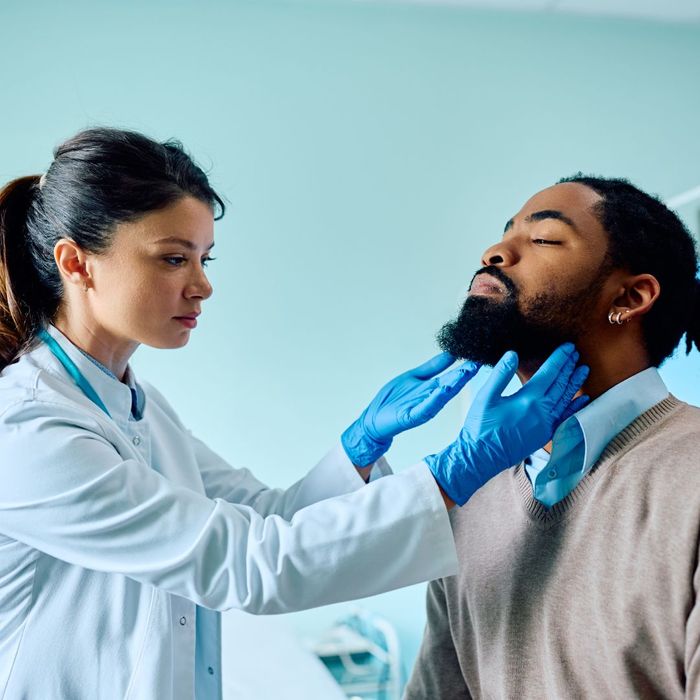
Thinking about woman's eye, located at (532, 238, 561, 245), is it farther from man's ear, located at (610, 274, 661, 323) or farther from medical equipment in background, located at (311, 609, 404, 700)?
medical equipment in background, located at (311, 609, 404, 700)

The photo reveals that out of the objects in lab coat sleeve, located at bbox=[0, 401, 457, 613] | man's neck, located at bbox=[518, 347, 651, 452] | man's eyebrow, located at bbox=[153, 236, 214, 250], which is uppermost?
man's eyebrow, located at bbox=[153, 236, 214, 250]

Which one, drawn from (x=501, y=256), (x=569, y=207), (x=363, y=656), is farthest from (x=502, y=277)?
(x=363, y=656)

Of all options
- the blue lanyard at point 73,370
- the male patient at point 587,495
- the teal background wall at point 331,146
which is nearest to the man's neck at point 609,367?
the male patient at point 587,495

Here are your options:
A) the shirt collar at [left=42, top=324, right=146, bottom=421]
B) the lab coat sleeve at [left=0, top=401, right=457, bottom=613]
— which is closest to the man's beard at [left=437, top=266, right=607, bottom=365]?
the lab coat sleeve at [left=0, top=401, right=457, bottom=613]

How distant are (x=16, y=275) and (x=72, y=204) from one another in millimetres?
154

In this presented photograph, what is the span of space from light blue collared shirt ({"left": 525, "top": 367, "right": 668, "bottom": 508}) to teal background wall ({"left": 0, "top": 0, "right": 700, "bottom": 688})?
76.1 inches

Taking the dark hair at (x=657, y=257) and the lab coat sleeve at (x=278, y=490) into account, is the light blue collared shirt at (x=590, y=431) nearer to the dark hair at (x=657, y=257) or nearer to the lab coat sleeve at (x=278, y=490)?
the dark hair at (x=657, y=257)

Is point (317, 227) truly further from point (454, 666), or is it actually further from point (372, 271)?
point (454, 666)

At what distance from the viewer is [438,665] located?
1228mm

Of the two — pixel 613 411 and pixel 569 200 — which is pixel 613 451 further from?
pixel 569 200

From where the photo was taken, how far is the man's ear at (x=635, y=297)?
44.2 inches

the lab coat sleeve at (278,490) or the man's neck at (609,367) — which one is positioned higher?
the man's neck at (609,367)

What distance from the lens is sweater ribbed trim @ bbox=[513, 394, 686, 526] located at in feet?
3.40

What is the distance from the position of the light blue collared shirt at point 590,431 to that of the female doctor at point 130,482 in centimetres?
3
